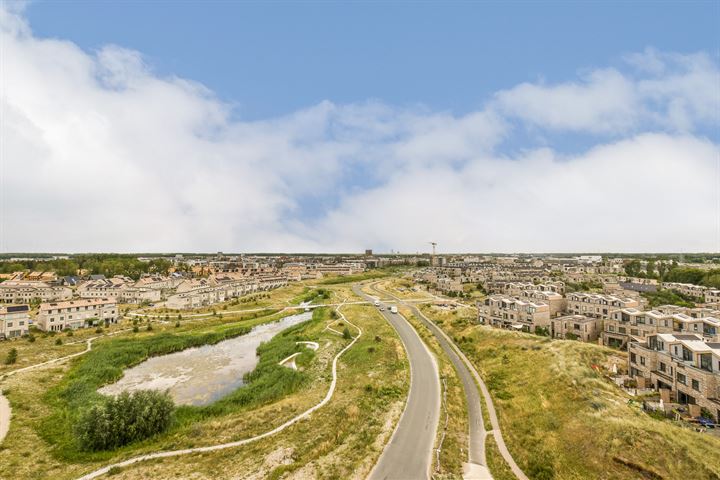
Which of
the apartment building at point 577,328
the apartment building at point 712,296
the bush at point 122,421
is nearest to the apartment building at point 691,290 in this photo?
the apartment building at point 712,296

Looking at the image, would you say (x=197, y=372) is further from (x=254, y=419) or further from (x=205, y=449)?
(x=205, y=449)

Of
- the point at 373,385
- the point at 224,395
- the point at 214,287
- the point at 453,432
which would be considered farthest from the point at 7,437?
the point at 214,287

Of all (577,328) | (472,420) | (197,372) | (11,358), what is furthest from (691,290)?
(11,358)

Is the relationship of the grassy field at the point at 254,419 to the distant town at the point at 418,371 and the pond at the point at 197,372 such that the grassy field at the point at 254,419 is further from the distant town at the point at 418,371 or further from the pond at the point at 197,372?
the pond at the point at 197,372

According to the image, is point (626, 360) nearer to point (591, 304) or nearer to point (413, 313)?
point (591, 304)

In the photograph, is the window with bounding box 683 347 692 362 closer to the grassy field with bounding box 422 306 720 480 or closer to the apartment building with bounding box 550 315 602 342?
the grassy field with bounding box 422 306 720 480

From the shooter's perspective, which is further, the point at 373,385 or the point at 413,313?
the point at 413,313
